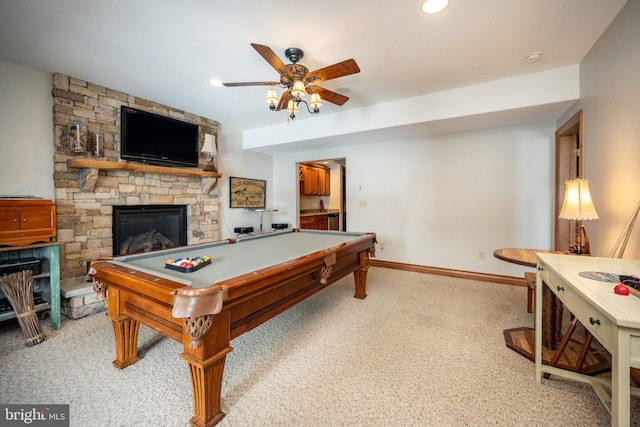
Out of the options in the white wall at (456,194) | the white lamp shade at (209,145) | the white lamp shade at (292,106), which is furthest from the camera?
the white lamp shade at (209,145)

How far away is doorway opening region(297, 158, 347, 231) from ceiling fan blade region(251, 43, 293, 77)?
403cm

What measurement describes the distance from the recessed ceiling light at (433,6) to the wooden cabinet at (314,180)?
4.57 metres

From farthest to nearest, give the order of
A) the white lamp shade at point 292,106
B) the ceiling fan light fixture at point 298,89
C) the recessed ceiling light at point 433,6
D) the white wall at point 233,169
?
the white wall at point 233,169 → the white lamp shade at point 292,106 → the ceiling fan light fixture at point 298,89 → the recessed ceiling light at point 433,6

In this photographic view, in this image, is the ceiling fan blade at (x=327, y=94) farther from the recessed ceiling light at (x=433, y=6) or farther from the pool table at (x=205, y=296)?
the pool table at (x=205, y=296)

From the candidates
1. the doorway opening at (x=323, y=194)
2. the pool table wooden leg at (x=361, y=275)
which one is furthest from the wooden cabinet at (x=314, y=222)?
the pool table wooden leg at (x=361, y=275)

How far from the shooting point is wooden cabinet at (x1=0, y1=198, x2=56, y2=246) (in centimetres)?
206

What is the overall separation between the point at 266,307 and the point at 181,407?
0.67 meters

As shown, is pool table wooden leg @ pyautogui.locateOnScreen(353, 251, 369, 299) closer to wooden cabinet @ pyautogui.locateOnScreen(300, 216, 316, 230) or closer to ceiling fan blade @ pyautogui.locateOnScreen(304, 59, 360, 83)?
ceiling fan blade @ pyautogui.locateOnScreen(304, 59, 360, 83)

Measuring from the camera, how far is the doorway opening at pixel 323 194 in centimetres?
622

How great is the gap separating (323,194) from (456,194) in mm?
3749

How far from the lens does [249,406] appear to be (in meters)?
1.40

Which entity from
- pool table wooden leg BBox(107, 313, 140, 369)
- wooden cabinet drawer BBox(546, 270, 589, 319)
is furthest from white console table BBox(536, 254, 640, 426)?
pool table wooden leg BBox(107, 313, 140, 369)

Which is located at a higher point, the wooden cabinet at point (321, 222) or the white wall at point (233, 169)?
the white wall at point (233, 169)

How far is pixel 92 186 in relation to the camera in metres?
2.82
